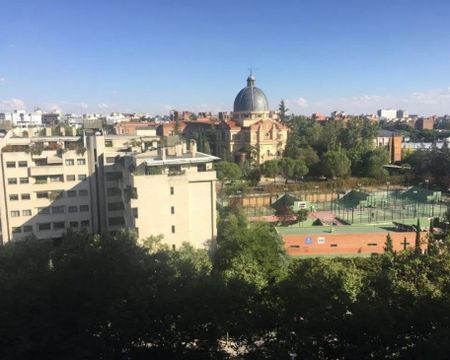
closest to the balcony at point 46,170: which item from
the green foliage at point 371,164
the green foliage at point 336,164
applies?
the green foliage at point 336,164

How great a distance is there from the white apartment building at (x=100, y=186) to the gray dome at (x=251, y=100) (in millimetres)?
38617

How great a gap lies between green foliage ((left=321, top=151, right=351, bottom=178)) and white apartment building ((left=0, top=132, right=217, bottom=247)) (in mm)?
26056

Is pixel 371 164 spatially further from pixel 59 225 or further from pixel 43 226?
pixel 43 226

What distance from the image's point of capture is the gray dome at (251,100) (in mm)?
69375

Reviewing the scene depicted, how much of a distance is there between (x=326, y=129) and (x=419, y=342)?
54887 mm

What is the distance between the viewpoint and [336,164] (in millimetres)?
51469

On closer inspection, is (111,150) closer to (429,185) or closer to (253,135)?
(253,135)

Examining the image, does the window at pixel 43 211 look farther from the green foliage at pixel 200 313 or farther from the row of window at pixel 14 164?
the green foliage at pixel 200 313

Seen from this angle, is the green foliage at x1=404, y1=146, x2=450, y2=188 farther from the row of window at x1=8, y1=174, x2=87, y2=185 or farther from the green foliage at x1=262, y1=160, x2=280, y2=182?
the row of window at x1=8, y1=174, x2=87, y2=185

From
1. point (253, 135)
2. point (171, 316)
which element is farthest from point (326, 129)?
point (171, 316)

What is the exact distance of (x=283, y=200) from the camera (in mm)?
40812

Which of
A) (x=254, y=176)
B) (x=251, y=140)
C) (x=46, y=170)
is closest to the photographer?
(x=46, y=170)

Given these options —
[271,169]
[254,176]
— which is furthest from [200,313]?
[254,176]

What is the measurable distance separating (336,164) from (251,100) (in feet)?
74.5
